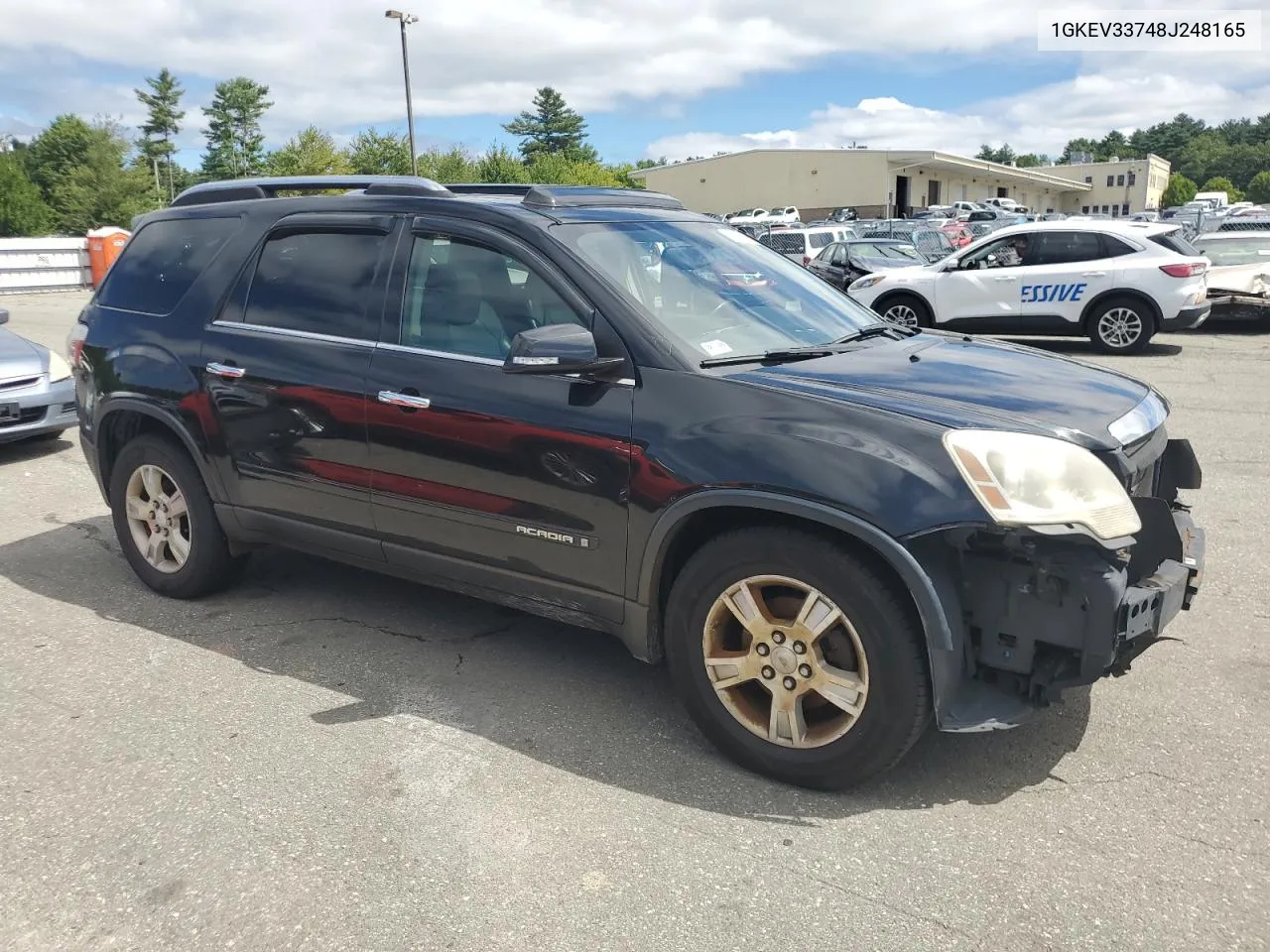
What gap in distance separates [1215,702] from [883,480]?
1.79 metres

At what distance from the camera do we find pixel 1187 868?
271cm

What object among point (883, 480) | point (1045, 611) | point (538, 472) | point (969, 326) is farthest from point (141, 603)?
point (969, 326)

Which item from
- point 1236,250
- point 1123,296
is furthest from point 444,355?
point 1236,250

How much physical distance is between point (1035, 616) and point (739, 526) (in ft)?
2.93

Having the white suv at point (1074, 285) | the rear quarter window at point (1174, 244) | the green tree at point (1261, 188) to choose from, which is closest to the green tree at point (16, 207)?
the white suv at point (1074, 285)

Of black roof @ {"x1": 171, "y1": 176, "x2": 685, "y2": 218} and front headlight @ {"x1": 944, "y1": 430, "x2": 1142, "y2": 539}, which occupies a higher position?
black roof @ {"x1": 171, "y1": 176, "x2": 685, "y2": 218}

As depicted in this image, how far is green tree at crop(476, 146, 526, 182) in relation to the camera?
4666cm

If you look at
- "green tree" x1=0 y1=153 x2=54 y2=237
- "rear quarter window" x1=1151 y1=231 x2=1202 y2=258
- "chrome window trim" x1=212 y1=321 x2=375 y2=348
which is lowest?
"chrome window trim" x1=212 y1=321 x2=375 y2=348

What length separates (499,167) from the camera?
47594mm

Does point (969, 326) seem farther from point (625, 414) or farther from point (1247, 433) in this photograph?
point (625, 414)

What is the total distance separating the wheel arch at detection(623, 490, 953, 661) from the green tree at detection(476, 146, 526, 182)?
145ft

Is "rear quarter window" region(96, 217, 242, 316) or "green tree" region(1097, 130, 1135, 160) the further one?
"green tree" region(1097, 130, 1135, 160)

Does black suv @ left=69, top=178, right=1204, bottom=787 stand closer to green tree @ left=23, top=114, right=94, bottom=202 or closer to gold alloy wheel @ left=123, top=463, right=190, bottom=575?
gold alloy wheel @ left=123, top=463, right=190, bottom=575

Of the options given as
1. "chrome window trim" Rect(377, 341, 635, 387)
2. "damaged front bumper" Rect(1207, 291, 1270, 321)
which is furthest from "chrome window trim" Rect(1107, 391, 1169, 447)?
"damaged front bumper" Rect(1207, 291, 1270, 321)
